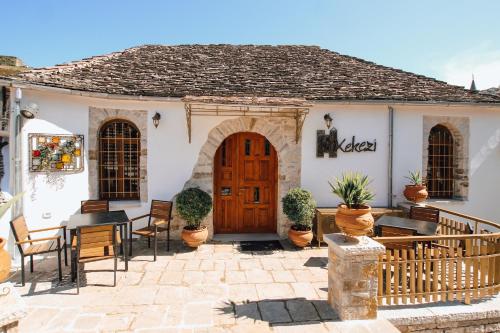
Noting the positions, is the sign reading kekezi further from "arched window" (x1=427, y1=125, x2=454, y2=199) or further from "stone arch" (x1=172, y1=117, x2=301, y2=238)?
"arched window" (x1=427, y1=125, x2=454, y2=199)

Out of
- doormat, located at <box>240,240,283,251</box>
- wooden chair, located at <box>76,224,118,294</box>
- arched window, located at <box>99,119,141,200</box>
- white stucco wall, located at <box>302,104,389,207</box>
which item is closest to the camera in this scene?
wooden chair, located at <box>76,224,118,294</box>

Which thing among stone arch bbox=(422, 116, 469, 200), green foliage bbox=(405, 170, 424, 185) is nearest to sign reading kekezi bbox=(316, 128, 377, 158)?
green foliage bbox=(405, 170, 424, 185)

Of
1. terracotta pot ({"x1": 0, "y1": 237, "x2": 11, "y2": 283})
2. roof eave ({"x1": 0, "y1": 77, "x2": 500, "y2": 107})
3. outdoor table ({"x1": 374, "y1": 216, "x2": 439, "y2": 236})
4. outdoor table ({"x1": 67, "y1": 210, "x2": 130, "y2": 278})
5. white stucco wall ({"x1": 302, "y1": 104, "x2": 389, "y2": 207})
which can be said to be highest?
roof eave ({"x1": 0, "y1": 77, "x2": 500, "y2": 107})

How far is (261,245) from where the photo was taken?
21.0ft

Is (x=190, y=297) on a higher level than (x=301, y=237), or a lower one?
lower

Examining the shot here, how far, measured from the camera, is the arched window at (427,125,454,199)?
764cm

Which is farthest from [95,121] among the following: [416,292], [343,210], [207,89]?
[416,292]

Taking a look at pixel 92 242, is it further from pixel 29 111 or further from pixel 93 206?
pixel 29 111

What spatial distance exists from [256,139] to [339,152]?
229 centimetres

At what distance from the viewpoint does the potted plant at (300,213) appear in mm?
6062

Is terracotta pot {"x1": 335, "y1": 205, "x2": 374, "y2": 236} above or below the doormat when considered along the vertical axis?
above

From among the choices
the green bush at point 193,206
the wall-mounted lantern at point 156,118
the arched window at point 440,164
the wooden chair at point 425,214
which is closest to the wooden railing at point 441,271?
the wooden chair at point 425,214

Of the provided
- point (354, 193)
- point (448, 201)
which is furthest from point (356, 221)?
point (448, 201)

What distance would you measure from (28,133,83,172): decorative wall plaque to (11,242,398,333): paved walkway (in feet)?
6.60
